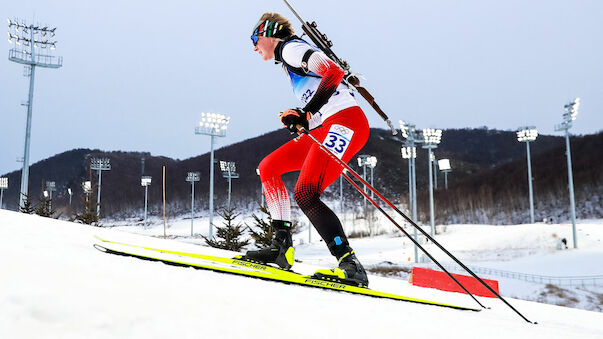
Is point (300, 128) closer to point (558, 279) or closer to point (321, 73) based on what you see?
point (321, 73)

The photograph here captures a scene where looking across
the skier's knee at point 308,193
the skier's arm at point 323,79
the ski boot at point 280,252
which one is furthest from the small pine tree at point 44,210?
the skier's arm at point 323,79

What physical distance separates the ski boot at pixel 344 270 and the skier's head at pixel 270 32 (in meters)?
1.74

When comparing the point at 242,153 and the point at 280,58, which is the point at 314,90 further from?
the point at 242,153

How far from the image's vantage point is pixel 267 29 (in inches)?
137

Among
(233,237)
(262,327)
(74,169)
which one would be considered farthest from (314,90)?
(74,169)

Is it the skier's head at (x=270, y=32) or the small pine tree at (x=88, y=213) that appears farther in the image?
the small pine tree at (x=88, y=213)

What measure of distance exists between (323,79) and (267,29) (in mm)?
804

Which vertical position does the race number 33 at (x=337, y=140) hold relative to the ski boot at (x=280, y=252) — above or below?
above

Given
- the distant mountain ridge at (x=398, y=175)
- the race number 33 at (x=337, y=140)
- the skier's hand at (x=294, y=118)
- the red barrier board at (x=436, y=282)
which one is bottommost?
the red barrier board at (x=436, y=282)

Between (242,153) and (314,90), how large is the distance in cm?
9136

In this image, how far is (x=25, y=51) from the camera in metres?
23.1

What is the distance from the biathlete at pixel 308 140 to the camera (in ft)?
10.2

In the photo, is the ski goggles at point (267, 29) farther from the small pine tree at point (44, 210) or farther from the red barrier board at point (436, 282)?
the small pine tree at point (44, 210)

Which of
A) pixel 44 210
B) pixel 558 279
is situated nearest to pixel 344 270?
pixel 44 210
